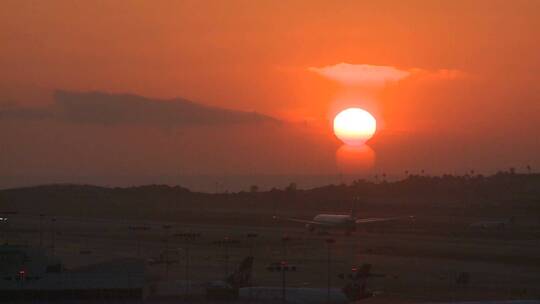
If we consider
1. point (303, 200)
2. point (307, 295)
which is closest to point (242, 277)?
point (307, 295)

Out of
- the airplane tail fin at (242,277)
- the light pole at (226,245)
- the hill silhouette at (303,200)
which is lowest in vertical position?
the airplane tail fin at (242,277)

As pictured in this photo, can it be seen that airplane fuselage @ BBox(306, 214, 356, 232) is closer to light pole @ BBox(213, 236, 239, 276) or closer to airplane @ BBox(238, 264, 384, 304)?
light pole @ BBox(213, 236, 239, 276)

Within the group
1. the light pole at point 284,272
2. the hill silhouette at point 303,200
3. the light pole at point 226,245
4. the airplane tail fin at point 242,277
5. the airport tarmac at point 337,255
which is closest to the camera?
the light pole at point 284,272

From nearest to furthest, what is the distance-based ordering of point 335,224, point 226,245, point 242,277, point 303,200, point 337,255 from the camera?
point 242,277
point 337,255
point 226,245
point 335,224
point 303,200

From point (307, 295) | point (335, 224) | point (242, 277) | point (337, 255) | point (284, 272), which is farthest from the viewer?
point (335, 224)

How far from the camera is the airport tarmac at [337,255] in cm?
4175

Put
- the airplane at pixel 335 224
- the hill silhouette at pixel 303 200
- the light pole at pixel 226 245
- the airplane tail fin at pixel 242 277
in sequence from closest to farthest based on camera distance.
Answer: the airplane tail fin at pixel 242 277
the light pole at pixel 226 245
the airplane at pixel 335 224
the hill silhouette at pixel 303 200

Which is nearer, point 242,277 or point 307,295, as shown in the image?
point 307,295

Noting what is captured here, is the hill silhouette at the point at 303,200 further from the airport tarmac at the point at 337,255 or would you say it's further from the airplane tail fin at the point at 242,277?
the airplane tail fin at the point at 242,277

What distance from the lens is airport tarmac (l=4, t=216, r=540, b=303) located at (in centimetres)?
4175

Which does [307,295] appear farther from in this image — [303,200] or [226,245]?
[303,200]

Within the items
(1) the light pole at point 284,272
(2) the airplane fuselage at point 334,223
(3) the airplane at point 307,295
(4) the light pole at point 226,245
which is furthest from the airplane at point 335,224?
(3) the airplane at point 307,295

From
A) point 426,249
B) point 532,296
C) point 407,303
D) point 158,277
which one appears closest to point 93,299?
point 407,303

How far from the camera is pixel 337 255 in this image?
58.3m
